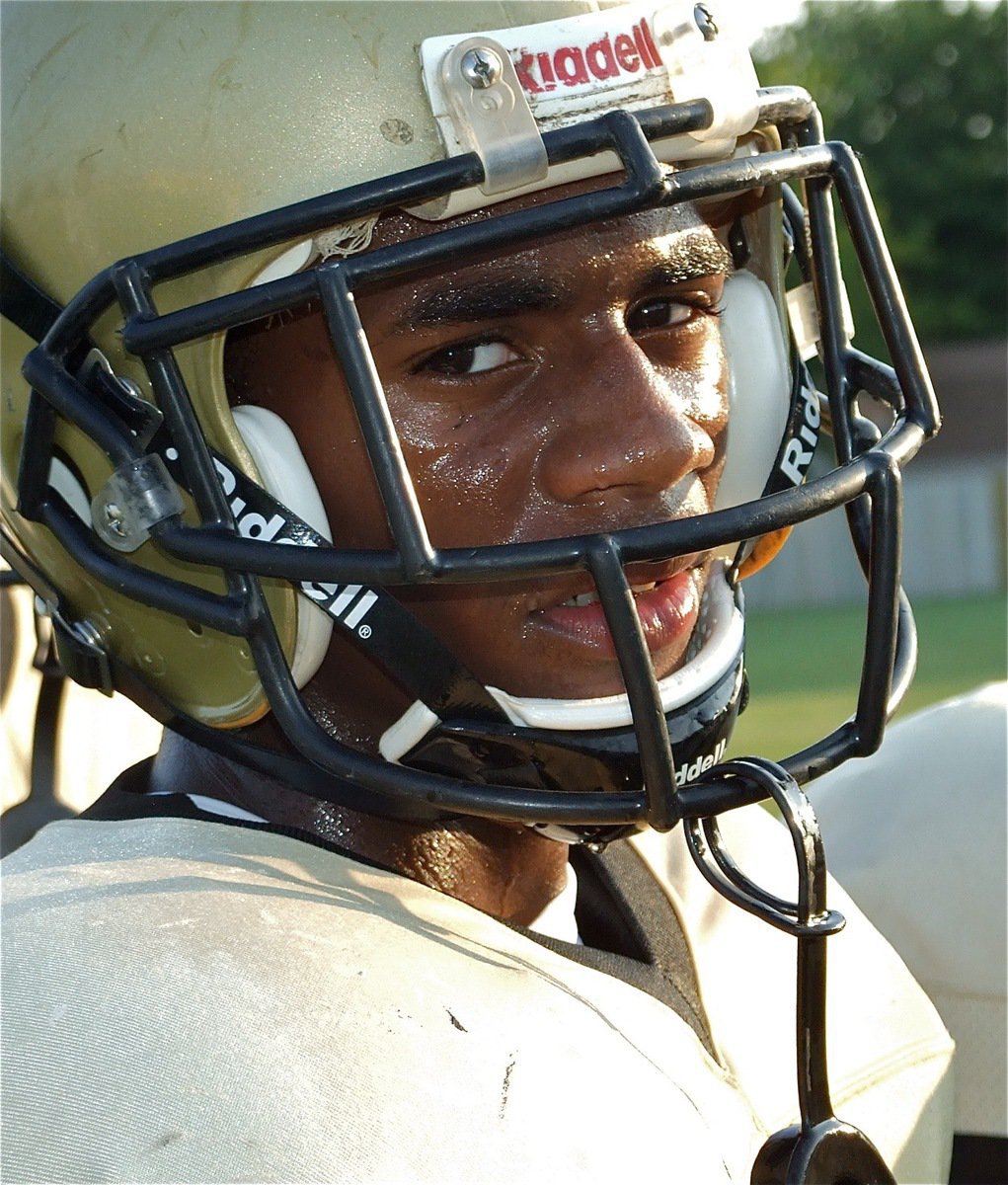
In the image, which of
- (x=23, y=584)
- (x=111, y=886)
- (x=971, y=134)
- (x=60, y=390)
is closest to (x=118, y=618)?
(x=60, y=390)

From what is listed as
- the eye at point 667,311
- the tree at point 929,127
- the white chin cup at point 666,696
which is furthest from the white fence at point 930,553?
the white chin cup at point 666,696

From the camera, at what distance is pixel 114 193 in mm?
1627

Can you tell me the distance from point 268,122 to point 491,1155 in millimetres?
994

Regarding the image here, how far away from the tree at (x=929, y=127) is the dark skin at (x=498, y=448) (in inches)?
1001

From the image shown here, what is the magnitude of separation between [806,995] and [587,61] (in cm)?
92

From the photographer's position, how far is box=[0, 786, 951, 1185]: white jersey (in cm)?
121

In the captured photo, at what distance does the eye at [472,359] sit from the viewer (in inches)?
64.7

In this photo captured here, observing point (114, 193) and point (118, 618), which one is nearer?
point (114, 193)

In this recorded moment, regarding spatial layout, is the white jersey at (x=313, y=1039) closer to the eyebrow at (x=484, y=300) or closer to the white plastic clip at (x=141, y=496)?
the white plastic clip at (x=141, y=496)

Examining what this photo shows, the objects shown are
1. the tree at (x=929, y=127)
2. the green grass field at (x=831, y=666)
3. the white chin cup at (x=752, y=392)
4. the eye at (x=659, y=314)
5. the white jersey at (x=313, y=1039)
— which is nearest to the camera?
the white jersey at (x=313, y=1039)

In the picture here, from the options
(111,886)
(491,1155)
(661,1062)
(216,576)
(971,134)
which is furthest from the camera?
(971,134)

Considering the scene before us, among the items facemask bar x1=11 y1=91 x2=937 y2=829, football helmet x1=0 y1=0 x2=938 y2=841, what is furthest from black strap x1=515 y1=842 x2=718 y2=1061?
facemask bar x1=11 y1=91 x2=937 y2=829

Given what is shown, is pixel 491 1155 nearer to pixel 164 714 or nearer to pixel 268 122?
pixel 164 714

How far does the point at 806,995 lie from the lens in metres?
1.47
